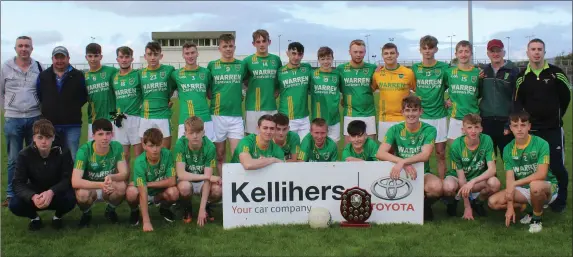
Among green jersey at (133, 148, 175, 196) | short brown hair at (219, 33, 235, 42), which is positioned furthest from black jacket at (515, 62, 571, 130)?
green jersey at (133, 148, 175, 196)

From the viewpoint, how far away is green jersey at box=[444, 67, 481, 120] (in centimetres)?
620

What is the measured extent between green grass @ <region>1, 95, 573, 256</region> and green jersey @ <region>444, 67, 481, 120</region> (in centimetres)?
137

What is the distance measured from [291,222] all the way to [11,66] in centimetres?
374

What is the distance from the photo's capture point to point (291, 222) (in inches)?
206

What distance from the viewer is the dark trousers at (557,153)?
19.7 ft

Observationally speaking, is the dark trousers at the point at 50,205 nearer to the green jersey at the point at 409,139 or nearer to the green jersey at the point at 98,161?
the green jersey at the point at 98,161

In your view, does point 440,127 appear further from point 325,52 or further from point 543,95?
point 325,52

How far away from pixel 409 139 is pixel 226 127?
2232mm

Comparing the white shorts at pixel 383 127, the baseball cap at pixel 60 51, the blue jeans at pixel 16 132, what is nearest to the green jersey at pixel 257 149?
the white shorts at pixel 383 127

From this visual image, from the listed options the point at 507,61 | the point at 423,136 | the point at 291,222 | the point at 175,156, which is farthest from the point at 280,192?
the point at 507,61

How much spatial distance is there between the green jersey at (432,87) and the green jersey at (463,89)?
0.32ft

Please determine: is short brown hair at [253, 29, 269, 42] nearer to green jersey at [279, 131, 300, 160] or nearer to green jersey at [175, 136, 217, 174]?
green jersey at [279, 131, 300, 160]

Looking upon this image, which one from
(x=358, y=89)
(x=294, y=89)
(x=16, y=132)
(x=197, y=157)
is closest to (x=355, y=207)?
(x=197, y=157)

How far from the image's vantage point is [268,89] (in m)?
6.58
